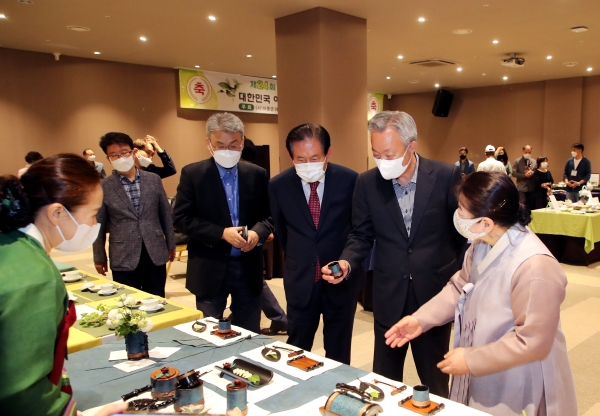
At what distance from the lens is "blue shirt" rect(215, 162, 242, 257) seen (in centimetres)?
295

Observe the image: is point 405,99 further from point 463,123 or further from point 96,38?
point 96,38

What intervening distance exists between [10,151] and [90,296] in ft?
24.4

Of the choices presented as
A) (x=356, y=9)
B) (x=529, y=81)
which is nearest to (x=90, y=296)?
(x=356, y=9)

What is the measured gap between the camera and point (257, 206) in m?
3.03

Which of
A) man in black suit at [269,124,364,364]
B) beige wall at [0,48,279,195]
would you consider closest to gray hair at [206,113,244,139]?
man in black suit at [269,124,364,364]

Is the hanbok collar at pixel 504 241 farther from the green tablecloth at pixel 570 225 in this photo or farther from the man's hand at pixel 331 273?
the green tablecloth at pixel 570 225

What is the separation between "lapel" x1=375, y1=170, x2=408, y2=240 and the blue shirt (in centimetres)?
97

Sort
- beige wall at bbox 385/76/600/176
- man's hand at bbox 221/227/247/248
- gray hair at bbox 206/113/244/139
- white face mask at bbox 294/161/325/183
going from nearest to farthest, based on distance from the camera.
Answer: white face mask at bbox 294/161/325/183 < man's hand at bbox 221/227/247/248 < gray hair at bbox 206/113/244/139 < beige wall at bbox 385/76/600/176

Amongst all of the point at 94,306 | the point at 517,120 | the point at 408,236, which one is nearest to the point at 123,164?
the point at 94,306

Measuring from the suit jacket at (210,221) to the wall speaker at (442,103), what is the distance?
43.2ft

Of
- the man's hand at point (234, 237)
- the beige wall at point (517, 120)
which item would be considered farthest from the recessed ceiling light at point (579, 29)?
the man's hand at point (234, 237)

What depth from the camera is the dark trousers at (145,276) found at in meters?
3.32

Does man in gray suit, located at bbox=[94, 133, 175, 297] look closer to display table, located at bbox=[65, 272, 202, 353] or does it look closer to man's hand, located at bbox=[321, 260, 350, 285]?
display table, located at bbox=[65, 272, 202, 353]

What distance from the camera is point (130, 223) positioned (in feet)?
10.7
